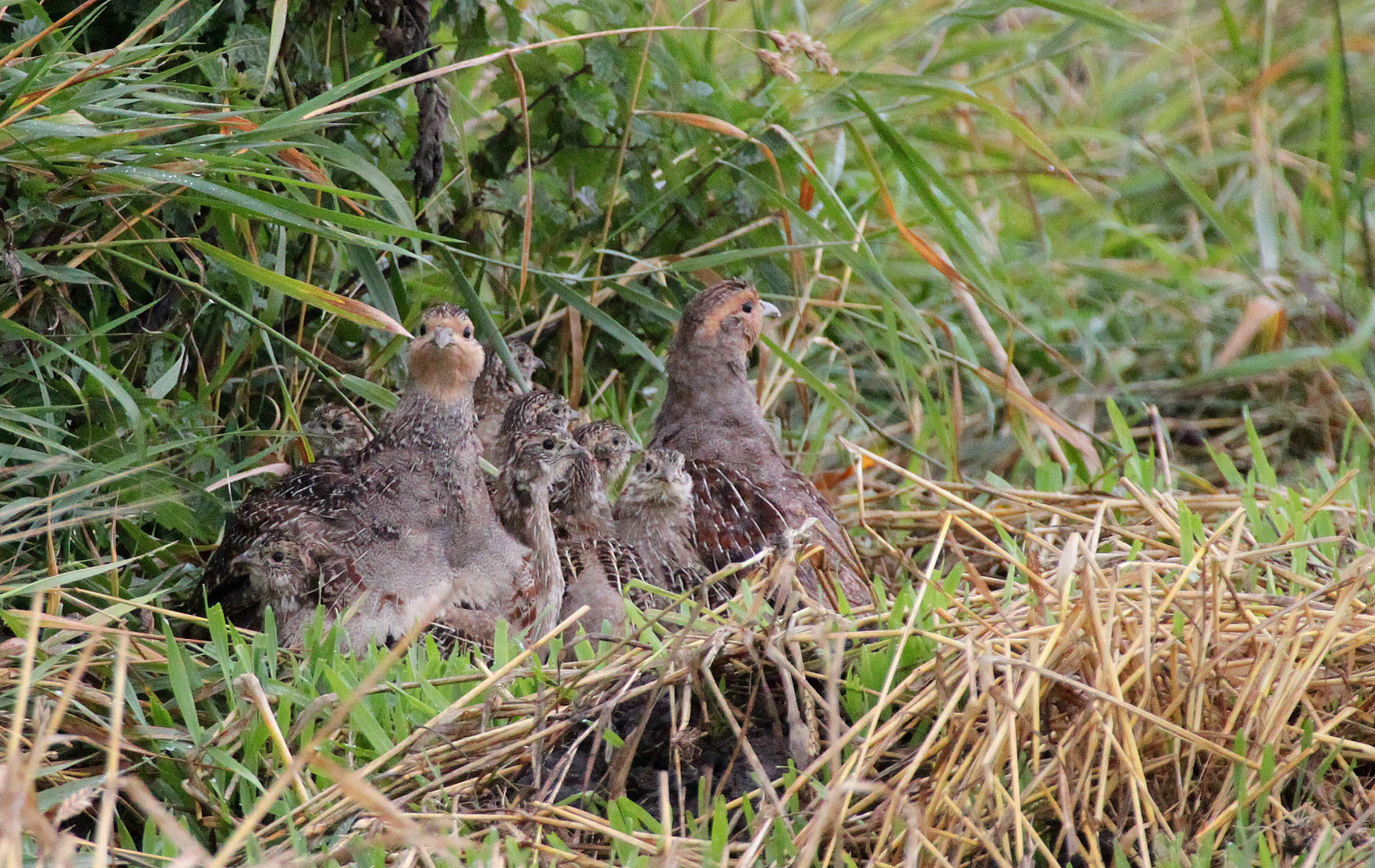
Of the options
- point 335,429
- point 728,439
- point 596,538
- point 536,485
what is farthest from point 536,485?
point 728,439

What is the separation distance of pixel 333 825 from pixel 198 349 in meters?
1.86

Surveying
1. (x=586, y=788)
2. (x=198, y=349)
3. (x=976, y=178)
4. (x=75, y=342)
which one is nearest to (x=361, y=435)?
(x=198, y=349)

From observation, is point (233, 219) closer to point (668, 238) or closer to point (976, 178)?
point (668, 238)

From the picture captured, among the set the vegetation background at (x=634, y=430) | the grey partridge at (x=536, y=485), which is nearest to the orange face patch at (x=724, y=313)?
the vegetation background at (x=634, y=430)

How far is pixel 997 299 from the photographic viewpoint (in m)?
4.84

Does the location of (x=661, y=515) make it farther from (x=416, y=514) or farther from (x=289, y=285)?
(x=289, y=285)

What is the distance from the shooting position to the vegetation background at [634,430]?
297 cm

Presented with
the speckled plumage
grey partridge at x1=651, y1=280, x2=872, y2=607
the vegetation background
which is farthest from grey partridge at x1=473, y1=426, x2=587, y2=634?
grey partridge at x1=651, y1=280, x2=872, y2=607

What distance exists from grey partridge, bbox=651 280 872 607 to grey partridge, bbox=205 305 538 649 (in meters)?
0.80

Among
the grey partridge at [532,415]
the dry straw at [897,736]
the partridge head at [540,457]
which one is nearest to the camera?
the dry straw at [897,736]

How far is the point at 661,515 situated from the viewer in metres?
4.72

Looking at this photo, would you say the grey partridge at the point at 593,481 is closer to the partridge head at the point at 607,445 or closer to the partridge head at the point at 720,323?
the partridge head at the point at 607,445

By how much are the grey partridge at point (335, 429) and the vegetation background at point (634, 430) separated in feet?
0.29

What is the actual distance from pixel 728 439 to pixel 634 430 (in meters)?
0.63
